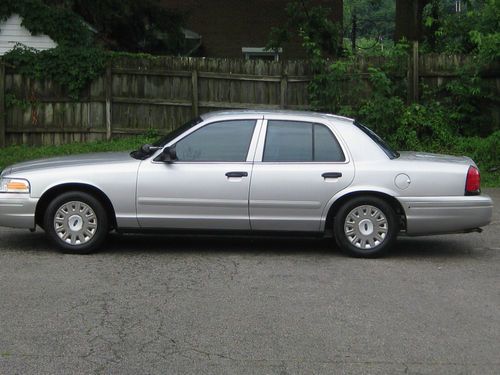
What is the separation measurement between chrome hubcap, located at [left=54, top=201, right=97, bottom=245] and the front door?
52cm

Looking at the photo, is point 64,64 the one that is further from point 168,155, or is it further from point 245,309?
point 245,309

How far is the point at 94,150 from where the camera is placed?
1623 cm

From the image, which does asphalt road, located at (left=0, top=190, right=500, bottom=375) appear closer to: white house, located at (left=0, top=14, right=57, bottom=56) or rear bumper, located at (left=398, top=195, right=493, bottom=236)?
rear bumper, located at (left=398, top=195, right=493, bottom=236)

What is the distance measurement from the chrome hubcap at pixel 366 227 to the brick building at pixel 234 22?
64.4 ft

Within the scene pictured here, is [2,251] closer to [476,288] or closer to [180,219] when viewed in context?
[180,219]

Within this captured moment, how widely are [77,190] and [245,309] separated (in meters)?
2.74

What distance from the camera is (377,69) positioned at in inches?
641

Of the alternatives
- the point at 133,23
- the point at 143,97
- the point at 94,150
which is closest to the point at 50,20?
the point at 133,23

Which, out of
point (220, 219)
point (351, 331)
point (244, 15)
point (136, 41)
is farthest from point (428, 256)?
point (244, 15)

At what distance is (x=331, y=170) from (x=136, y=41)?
581 inches

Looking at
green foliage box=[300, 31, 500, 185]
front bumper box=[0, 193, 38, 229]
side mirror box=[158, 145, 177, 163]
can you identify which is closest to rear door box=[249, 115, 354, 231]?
side mirror box=[158, 145, 177, 163]

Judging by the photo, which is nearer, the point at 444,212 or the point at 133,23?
the point at 444,212

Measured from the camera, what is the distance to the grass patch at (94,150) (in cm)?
1515

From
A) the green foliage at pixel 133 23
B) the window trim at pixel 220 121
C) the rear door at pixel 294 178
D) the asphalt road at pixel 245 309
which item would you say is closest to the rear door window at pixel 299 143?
the rear door at pixel 294 178
